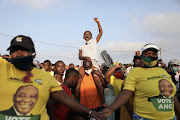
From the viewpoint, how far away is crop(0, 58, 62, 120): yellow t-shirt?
7.24 ft

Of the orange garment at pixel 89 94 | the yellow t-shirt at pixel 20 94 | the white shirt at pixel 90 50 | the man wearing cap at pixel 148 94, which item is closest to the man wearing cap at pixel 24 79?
the yellow t-shirt at pixel 20 94

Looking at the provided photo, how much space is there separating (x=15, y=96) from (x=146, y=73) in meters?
2.12

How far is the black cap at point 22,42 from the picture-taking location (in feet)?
8.04

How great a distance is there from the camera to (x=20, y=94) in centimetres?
228

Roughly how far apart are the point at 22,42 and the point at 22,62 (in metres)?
0.28

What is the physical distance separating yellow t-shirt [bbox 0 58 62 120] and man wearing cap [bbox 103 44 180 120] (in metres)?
1.09

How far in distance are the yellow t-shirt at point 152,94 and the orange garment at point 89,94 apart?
2165 mm

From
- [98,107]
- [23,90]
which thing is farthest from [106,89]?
[23,90]

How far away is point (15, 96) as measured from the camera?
225cm

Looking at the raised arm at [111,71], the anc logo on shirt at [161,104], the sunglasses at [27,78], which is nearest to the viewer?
the sunglasses at [27,78]

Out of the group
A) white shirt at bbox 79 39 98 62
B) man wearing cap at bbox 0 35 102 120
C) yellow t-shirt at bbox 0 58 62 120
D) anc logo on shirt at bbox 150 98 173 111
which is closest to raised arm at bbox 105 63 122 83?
white shirt at bbox 79 39 98 62

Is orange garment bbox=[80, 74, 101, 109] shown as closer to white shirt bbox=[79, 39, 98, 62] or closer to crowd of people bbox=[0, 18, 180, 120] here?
white shirt bbox=[79, 39, 98, 62]

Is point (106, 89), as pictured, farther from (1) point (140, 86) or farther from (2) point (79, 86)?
(1) point (140, 86)

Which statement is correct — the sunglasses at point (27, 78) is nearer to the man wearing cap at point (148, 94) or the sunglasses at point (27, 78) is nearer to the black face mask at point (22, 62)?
the black face mask at point (22, 62)
